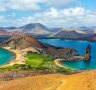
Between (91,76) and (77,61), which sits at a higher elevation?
(91,76)

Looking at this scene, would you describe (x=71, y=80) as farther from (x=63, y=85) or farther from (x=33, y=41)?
(x=33, y=41)

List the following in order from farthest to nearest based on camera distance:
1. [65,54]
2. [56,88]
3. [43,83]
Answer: [65,54], [43,83], [56,88]

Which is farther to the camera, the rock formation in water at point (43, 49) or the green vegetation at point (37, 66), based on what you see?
the rock formation in water at point (43, 49)

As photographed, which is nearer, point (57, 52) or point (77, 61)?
point (77, 61)

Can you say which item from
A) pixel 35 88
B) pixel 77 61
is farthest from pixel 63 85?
pixel 77 61

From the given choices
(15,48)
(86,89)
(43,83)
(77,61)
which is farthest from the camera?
(15,48)

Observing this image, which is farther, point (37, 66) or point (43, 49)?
point (43, 49)

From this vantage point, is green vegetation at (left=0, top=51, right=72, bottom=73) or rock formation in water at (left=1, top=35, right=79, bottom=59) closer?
green vegetation at (left=0, top=51, right=72, bottom=73)

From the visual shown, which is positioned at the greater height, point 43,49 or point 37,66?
point 43,49

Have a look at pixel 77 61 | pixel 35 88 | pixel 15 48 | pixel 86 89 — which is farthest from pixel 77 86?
pixel 15 48
